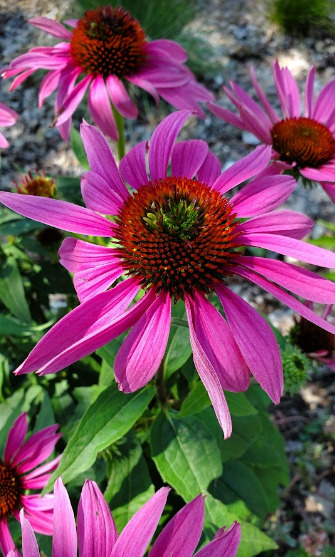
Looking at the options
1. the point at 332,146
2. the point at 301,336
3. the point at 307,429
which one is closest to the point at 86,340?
the point at 301,336

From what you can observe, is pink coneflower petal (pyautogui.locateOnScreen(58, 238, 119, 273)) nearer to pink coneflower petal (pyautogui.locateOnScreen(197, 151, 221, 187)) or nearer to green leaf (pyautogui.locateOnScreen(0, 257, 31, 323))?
pink coneflower petal (pyautogui.locateOnScreen(197, 151, 221, 187))

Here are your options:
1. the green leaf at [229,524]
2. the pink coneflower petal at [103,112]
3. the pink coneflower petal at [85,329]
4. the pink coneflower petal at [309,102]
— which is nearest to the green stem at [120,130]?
the pink coneflower petal at [103,112]

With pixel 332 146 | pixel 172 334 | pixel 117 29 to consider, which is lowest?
pixel 172 334

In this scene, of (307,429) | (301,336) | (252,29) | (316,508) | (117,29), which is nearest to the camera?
(301,336)

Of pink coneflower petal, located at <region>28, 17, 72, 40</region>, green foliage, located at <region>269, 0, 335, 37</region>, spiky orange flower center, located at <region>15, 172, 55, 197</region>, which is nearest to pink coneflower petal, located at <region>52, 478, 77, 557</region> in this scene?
spiky orange flower center, located at <region>15, 172, 55, 197</region>

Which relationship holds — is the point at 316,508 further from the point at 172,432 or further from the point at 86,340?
the point at 86,340

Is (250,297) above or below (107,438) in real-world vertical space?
below
